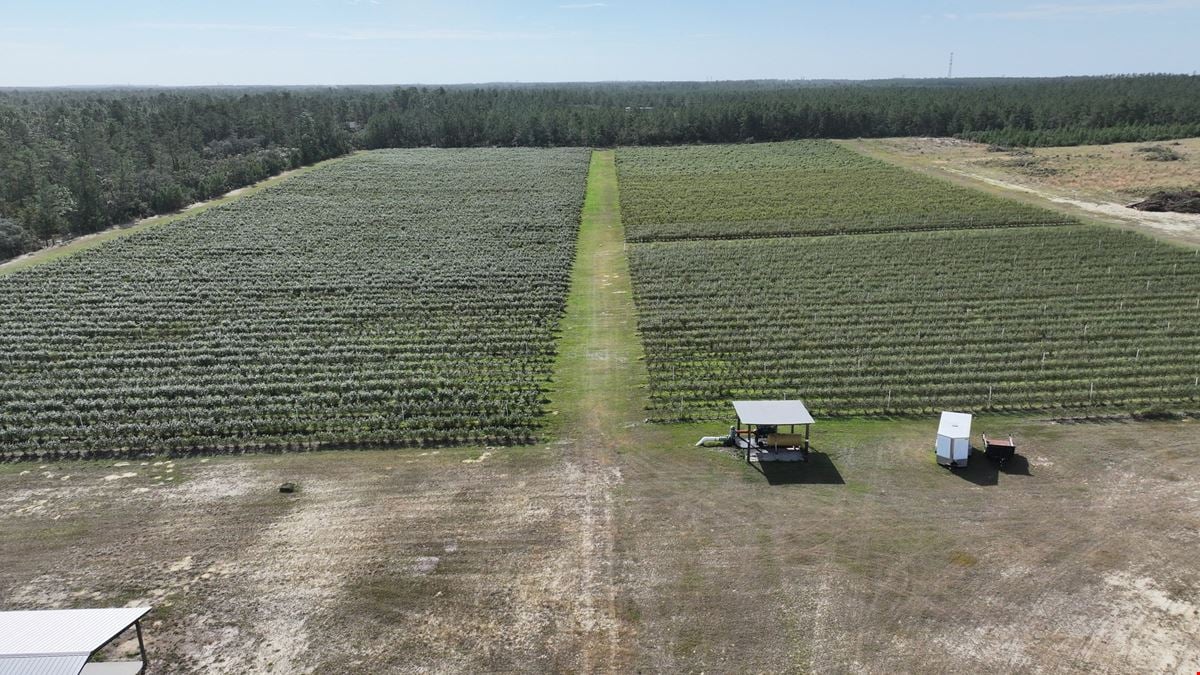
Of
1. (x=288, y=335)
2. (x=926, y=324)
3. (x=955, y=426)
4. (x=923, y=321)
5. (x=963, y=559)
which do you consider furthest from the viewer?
(x=923, y=321)

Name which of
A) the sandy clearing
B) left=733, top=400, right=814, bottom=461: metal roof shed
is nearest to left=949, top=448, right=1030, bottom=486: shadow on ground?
left=733, top=400, right=814, bottom=461: metal roof shed

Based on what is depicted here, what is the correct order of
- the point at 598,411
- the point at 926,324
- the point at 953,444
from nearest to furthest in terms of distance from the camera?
the point at 953,444, the point at 598,411, the point at 926,324

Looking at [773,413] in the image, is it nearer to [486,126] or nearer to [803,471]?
[803,471]

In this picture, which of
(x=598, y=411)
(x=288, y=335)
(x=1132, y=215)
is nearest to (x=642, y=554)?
(x=598, y=411)

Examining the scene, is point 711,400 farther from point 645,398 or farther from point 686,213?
point 686,213

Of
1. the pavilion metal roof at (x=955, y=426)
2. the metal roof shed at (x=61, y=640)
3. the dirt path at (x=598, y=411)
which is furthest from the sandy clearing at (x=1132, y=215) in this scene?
the metal roof shed at (x=61, y=640)
